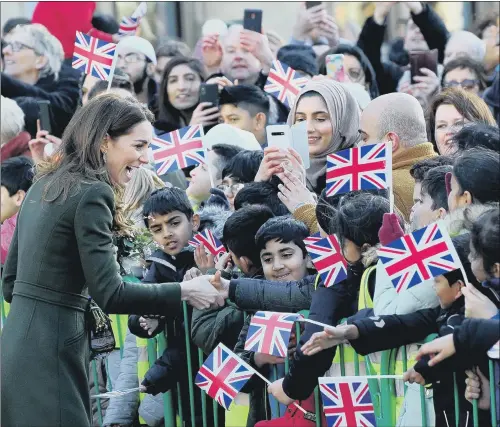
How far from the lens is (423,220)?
6195 mm

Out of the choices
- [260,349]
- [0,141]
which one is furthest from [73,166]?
[0,141]

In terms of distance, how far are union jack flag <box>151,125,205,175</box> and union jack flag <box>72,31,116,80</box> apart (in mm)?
802

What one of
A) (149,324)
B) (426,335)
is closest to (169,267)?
(149,324)

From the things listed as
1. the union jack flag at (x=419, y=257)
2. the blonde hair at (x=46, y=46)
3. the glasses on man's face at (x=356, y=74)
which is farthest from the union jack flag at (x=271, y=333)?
the blonde hair at (x=46, y=46)

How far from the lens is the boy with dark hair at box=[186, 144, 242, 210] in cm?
854

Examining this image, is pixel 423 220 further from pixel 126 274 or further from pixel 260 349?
pixel 126 274

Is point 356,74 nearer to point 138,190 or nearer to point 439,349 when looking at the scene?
point 138,190

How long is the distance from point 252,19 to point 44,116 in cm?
168

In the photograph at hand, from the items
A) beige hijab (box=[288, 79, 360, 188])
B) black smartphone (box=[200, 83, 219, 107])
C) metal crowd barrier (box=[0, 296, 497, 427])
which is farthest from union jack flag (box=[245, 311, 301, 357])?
black smartphone (box=[200, 83, 219, 107])

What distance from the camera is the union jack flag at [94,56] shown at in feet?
30.5

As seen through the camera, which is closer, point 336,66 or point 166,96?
point 336,66

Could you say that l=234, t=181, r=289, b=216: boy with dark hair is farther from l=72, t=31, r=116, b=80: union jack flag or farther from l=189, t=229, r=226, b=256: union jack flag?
l=72, t=31, r=116, b=80: union jack flag

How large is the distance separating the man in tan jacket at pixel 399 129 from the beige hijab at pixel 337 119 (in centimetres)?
45

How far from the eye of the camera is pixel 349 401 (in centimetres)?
592
